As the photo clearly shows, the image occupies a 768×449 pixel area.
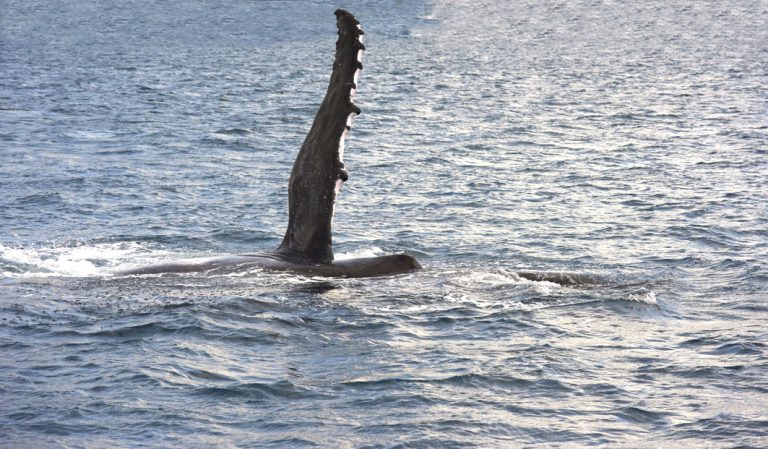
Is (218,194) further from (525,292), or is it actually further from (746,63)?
(746,63)

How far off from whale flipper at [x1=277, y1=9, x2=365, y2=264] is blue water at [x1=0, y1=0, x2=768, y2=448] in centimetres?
88

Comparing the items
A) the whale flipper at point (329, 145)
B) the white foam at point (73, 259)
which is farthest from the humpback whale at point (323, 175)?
the white foam at point (73, 259)

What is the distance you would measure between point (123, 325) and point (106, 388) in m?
1.83

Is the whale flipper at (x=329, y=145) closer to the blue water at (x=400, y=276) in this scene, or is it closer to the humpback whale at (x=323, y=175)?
the humpback whale at (x=323, y=175)

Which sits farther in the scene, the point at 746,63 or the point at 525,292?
the point at 746,63

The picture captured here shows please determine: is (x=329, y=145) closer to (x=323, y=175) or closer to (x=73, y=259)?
(x=323, y=175)

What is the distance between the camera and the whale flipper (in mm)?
13719

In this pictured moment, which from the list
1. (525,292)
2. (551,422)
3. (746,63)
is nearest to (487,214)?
(525,292)

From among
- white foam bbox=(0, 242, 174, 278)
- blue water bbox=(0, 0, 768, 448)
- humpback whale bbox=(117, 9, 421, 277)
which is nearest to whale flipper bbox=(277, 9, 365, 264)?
humpback whale bbox=(117, 9, 421, 277)

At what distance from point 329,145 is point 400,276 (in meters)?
1.95

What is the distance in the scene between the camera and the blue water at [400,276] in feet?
35.3

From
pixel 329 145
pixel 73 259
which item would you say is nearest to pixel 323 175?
pixel 329 145

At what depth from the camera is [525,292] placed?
47.4ft

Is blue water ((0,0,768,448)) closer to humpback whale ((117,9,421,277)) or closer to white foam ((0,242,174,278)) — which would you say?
white foam ((0,242,174,278))
